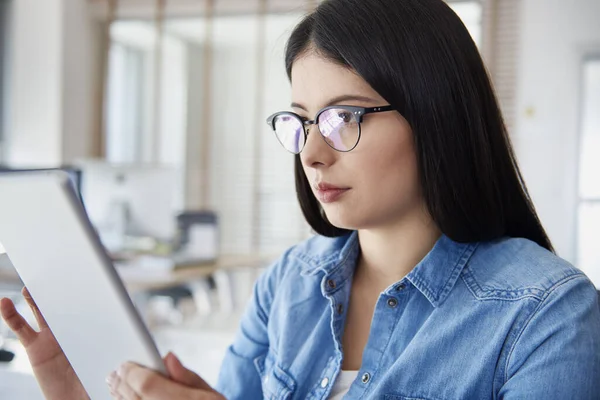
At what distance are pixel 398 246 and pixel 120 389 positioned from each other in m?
0.56

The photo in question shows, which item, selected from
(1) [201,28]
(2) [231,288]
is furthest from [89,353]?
(1) [201,28]

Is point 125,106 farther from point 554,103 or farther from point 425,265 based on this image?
point 425,265

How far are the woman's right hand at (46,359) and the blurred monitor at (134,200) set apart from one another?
2.49m

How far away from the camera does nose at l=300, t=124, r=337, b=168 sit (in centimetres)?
105

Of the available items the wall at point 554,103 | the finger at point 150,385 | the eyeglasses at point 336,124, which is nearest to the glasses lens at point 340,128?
the eyeglasses at point 336,124

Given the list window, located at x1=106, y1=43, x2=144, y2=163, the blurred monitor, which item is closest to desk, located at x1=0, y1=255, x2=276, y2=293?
the blurred monitor

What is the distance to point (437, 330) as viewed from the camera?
3.21 ft

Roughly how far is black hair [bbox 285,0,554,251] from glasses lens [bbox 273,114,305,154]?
0.41 feet

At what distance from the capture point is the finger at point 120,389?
2.46 ft

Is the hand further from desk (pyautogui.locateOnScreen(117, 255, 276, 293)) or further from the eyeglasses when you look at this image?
desk (pyautogui.locateOnScreen(117, 255, 276, 293))

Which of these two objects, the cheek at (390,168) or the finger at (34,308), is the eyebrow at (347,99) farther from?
Answer: the finger at (34,308)

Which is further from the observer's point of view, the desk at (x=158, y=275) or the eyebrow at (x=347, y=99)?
the desk at (x=158, y=275)

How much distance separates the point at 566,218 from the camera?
4.13 m

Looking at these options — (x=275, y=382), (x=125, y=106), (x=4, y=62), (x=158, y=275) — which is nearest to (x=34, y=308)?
(x=275, y=382)
